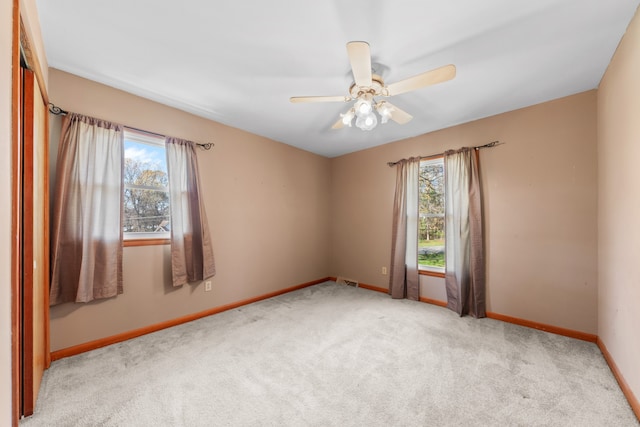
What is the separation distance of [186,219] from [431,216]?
3.26 metres

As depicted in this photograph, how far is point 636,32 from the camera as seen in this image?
165 centimetres

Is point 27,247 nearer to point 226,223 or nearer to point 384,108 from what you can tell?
point 226,223

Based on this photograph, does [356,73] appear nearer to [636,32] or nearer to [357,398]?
[636,32]

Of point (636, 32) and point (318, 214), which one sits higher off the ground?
point (636, 32)

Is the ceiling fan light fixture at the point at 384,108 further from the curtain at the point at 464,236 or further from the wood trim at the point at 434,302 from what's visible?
the wood trim at the point at 434,302

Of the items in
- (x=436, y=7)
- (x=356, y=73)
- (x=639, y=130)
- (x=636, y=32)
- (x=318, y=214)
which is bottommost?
(x=318, y=214)

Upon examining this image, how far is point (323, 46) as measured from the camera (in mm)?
1928

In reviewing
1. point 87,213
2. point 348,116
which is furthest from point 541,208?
point 87,213

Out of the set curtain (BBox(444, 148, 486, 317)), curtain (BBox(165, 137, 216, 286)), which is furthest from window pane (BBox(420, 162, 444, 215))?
curtain (BBox(165, 137, 216, 286))

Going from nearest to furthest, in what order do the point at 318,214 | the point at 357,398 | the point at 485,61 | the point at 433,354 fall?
the point at 357,398 → the point at 485,61 → the point at 433,354 → the point at 318,214

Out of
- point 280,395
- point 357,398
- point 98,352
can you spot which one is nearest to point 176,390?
point 280,395

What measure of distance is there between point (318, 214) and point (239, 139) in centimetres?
196

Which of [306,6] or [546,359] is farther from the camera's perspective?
[546,359]

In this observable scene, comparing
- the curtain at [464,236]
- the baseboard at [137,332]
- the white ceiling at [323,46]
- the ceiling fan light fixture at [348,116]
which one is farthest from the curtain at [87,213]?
the curtain at [464,236]
